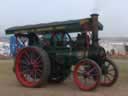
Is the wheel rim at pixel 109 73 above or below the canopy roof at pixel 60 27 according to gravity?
below

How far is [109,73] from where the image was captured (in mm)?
11055

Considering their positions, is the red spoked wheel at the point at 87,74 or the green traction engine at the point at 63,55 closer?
the red spoked wheel at the point at 87,74

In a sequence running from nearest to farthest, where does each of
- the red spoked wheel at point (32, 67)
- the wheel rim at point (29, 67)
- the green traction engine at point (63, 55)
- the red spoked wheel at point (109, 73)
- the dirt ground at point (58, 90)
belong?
the dirt ground at point (58, 90)
the green traction engine at point (63, 55)
the red spoked wheel at point (32, 67)
the wheel rim at point (29, 67)
the red spoked wheel at point (109, 73)

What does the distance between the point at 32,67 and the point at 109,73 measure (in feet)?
7.01

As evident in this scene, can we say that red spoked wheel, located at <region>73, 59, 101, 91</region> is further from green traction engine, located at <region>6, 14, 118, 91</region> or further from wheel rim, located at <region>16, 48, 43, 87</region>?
wheel rim, located at <region>16, 48, 43, 87</region>

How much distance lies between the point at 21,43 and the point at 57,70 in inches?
62.6

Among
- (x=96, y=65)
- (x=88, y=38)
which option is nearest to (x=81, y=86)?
(x=96, y=65)

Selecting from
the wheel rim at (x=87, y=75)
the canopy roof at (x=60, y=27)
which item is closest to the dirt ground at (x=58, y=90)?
the wheel rim at (x=87, y=75)

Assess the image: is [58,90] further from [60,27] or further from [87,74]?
[60,27]

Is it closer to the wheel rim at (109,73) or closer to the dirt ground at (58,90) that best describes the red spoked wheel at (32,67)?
the dirt ground at (58,90)

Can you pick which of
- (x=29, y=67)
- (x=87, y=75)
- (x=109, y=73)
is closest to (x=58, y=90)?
(x=87, y=75)

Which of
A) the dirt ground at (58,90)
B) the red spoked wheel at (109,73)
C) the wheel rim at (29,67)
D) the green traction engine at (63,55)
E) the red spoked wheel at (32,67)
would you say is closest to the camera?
the dirt ground at (58,90)

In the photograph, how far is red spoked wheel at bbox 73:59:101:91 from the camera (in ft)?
32.0

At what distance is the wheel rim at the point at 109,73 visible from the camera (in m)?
10.9
